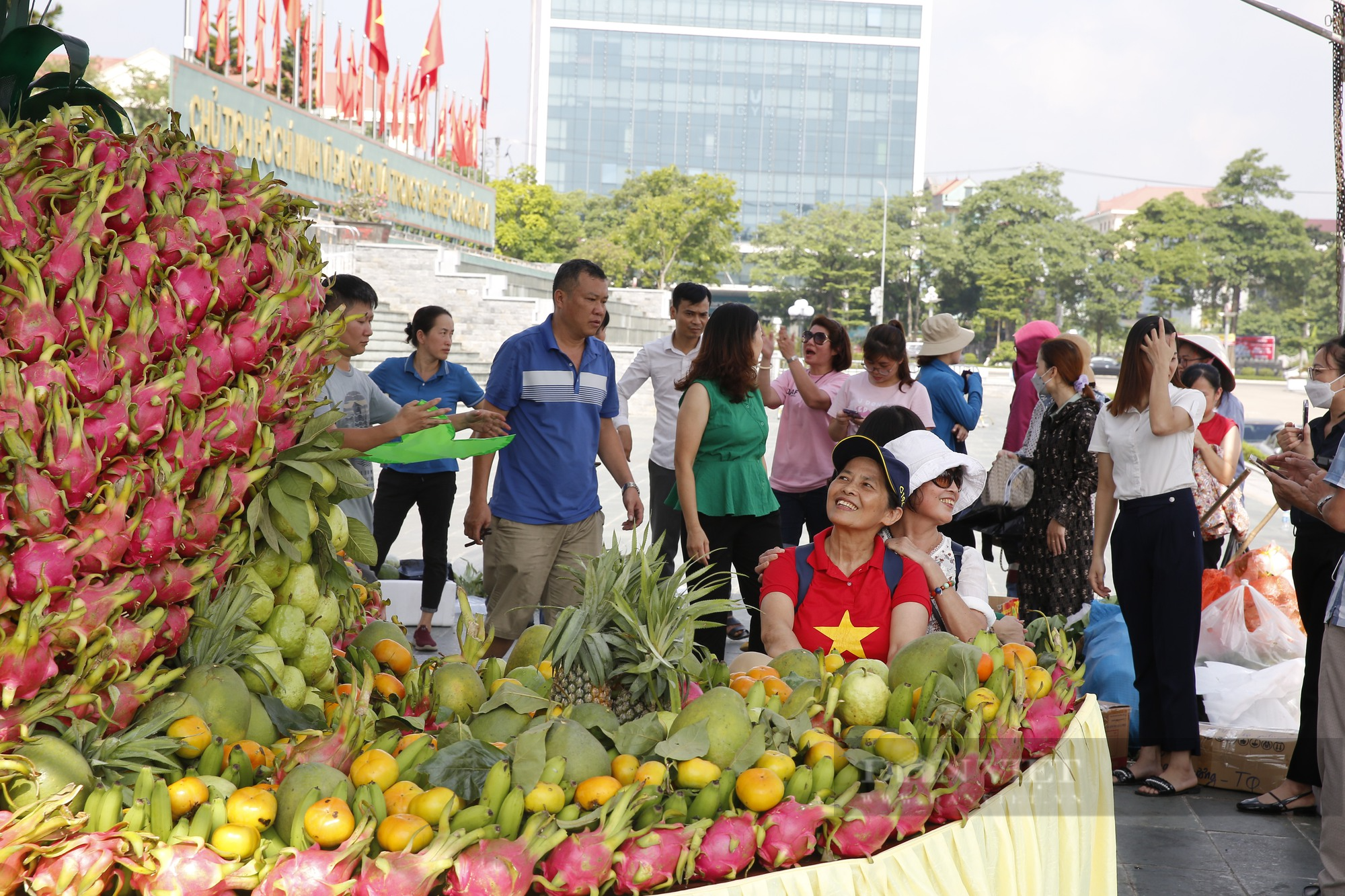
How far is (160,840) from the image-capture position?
52.8 inches

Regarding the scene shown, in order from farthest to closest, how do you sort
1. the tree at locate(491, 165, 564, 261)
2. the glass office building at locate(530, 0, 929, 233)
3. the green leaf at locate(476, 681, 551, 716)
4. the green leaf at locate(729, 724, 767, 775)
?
the glass office building at locate(530, 0, 929, 233) < the tree at locate(491, 165, 564, 261) < the green leaf at locate(476, 681, 551, 716) < the green leaf at locate(729, 724, 767, 775)

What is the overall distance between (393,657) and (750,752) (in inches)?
31.7

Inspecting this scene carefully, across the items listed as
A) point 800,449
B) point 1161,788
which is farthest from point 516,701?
point 800,449

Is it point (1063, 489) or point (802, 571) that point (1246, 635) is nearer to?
point (1063, 489)

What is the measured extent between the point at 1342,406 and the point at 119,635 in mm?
3859

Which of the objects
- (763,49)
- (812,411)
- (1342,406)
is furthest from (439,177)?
(763,49)

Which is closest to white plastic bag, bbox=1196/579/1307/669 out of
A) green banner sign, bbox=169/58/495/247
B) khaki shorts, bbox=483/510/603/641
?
khaki shorts, bbox=483/510/603/641

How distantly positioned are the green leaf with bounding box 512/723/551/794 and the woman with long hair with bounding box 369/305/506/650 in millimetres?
3492

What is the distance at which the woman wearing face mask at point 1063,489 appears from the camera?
4441 millimetres

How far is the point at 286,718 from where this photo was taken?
67.9 inches

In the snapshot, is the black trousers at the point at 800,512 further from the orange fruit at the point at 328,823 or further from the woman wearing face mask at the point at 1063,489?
the orange fruit at the point at 328,823

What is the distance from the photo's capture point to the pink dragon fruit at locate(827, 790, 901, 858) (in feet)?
5.23

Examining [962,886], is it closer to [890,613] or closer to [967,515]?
[890,613]

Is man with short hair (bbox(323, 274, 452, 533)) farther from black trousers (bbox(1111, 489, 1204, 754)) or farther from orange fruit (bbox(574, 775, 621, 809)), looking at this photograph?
black trousers (bbox(1111, 489, 1204, 754))
